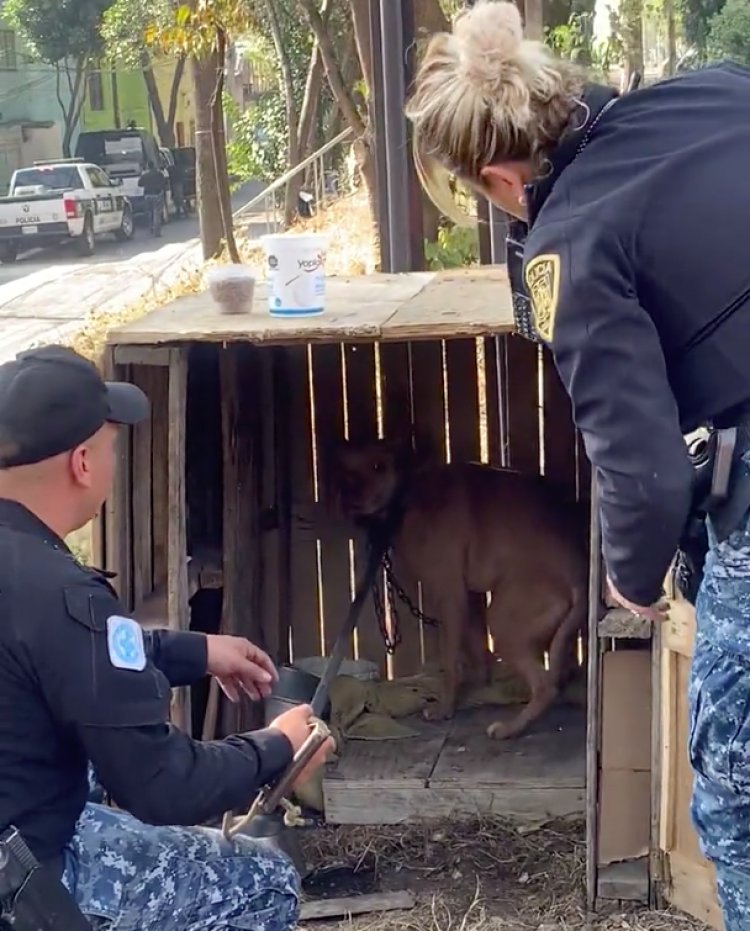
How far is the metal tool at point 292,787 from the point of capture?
9.06ft

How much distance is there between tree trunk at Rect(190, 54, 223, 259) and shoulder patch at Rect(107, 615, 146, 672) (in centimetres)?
1214

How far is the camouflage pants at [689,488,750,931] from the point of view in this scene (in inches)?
96.3

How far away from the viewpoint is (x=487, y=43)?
2.45 m

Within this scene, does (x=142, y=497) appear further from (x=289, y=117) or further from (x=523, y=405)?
(x=289, y=117)

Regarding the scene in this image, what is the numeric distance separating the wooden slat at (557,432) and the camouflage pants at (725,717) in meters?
2.80

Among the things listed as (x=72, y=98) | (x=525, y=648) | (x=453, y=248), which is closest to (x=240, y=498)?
(x=525, y=648)

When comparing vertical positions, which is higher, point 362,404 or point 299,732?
point 299,732

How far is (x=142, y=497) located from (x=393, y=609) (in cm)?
145

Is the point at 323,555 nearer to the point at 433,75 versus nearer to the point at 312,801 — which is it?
the point at 312,801

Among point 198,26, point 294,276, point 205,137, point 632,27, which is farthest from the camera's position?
point 205,137

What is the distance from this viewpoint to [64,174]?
95.7 feet

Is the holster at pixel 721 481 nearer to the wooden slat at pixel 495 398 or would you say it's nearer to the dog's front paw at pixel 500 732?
the dog's front paw at pixel 500 732

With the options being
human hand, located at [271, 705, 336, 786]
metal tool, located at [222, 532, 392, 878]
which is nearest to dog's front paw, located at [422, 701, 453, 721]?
metal tool, located at [222, 532, 392, 878]

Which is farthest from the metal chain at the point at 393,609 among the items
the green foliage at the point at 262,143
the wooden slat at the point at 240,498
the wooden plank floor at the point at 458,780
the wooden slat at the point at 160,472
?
the green foliage at the point at 262,143
